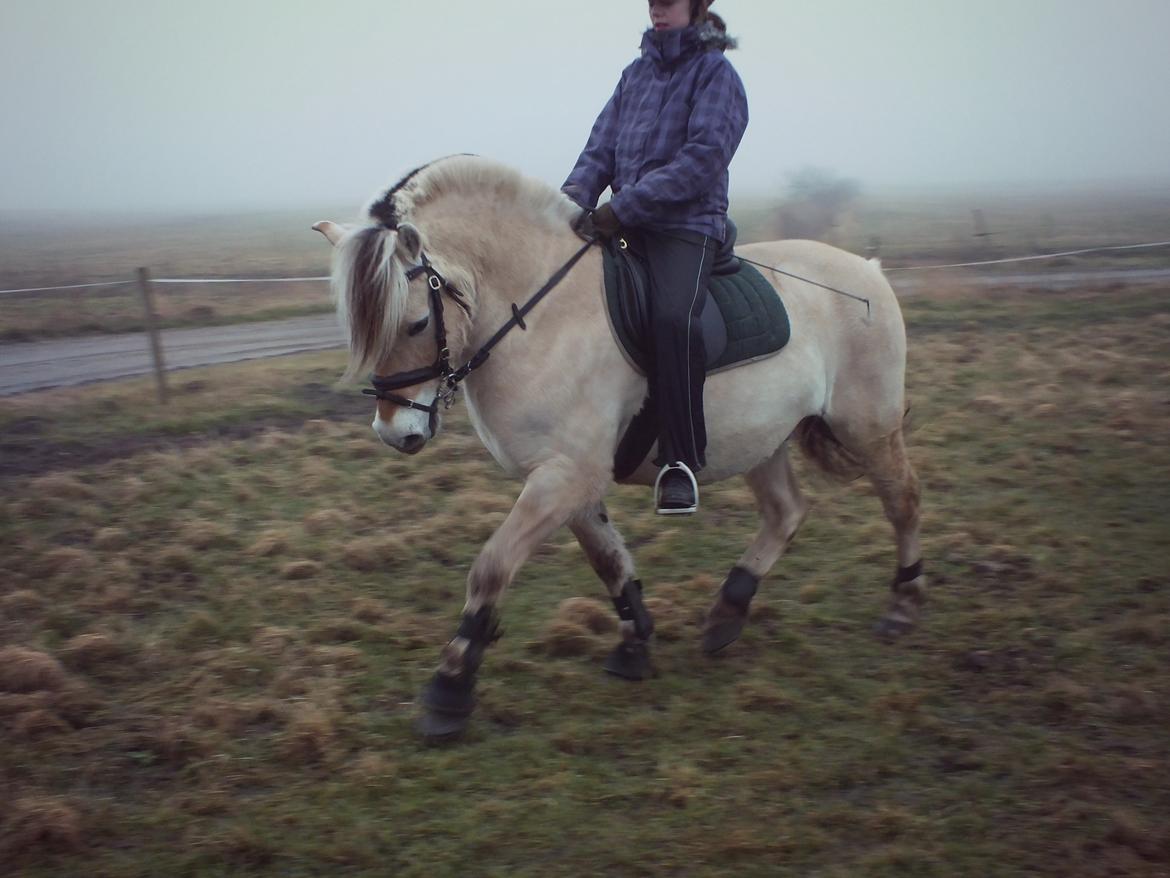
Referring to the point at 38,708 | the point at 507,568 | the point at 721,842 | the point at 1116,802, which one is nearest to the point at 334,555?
the point at 38,708

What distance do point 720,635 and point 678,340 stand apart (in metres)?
1.59

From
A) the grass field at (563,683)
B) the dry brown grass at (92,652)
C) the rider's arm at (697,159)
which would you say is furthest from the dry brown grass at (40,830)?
the rider's arm at (697,159)

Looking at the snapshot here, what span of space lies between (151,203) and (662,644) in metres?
70.6

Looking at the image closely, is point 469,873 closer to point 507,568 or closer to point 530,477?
point 507,568

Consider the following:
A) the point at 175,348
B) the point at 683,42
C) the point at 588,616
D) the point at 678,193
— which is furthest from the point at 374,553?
the point at 175,348

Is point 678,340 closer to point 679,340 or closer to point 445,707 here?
point 679,340

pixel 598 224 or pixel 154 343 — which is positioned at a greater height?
pixel 598 224

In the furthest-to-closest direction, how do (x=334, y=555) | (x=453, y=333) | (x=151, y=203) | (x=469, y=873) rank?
(x=151, y=203) → (x=334, y=555) → (x=453, y=333) → (x=469, y=873)

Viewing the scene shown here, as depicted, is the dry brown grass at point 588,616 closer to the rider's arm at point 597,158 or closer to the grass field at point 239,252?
the rider's arm at point 597,158

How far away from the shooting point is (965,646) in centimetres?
514

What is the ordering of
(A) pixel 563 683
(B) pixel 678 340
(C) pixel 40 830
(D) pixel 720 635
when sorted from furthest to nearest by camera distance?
(D) pixel 720 635, (A) pixel 563 683, (B) pixel 678 340, (C) pixel 40 830

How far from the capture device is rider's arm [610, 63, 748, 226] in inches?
174

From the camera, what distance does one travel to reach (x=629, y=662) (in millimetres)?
4898

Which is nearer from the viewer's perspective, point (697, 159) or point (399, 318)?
point (399, 318)
